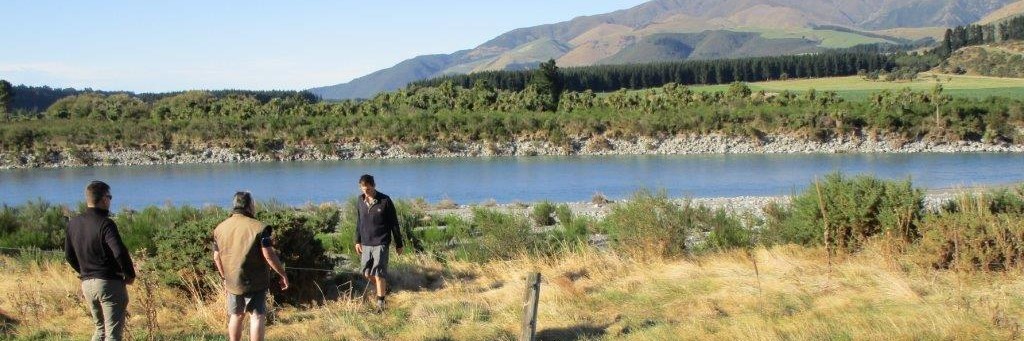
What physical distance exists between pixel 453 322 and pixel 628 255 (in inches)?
151

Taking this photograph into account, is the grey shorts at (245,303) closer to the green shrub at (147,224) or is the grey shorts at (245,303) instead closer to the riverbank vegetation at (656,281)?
the riverbank vegetation at (656,281)

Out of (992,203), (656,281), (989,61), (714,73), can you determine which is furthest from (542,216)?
(989,61)

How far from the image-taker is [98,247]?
6.60 m

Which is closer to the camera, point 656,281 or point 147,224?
point 656,281

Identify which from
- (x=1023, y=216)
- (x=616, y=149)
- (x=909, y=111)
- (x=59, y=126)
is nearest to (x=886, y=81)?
(x=909, y=111)

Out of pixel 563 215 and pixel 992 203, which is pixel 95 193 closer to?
pixel 992 203

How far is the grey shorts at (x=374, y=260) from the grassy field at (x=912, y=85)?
6947 centimetres

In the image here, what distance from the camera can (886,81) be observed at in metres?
95.1

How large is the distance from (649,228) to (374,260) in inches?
169

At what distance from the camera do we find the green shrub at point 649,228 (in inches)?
472

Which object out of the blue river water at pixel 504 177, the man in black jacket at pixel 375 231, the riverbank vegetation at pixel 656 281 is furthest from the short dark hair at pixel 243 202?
the blue river water at pixel 504 177

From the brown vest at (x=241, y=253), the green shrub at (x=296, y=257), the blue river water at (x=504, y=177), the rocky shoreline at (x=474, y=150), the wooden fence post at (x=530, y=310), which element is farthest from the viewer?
the rocky shoreline at (x=474, y=150)

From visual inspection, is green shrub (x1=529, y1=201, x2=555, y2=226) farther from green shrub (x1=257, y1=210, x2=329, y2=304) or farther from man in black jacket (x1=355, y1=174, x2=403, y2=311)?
man in black jacket (x1=355, y1=174, x2=403, y2=311)

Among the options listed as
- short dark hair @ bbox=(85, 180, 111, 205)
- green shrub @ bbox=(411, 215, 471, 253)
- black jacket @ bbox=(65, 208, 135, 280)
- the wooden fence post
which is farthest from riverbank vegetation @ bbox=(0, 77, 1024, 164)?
short dark hair @ bbox=(85, 180, 111, 205)
